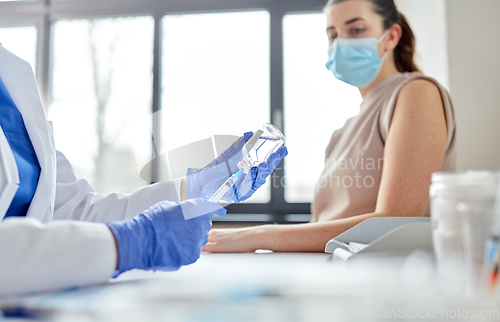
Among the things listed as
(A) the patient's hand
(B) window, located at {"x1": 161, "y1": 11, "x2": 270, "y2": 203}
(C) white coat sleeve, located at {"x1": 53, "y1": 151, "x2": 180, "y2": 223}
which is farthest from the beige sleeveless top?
(B) window, located at {"x1": 161, "y1": 11, "x2": 270, "y2": 203}

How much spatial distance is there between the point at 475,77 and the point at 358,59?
0.72m

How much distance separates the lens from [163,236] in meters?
0.46

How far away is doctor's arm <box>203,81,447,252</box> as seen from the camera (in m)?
0.81

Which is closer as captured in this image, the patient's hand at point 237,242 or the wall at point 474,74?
the patient's hand at point 237,242

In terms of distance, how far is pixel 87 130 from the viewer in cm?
240

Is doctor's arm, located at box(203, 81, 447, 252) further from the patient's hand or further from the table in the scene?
the table

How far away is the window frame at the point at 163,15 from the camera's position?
2.04m

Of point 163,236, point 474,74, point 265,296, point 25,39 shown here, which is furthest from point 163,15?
point 265,296

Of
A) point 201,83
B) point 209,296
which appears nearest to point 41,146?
point 209,296

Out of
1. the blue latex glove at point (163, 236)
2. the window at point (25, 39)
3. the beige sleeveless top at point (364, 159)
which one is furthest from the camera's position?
the window at point (25, 39)

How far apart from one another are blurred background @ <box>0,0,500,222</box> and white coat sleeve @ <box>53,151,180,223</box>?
0.99 metres

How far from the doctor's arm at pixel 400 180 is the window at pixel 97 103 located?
1.70 meters

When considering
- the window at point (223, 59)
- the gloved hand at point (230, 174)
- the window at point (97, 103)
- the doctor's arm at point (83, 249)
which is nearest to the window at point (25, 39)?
the window at point (97, 103)

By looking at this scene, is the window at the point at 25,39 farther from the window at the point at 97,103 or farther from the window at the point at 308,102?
the window at the point at 308,102
